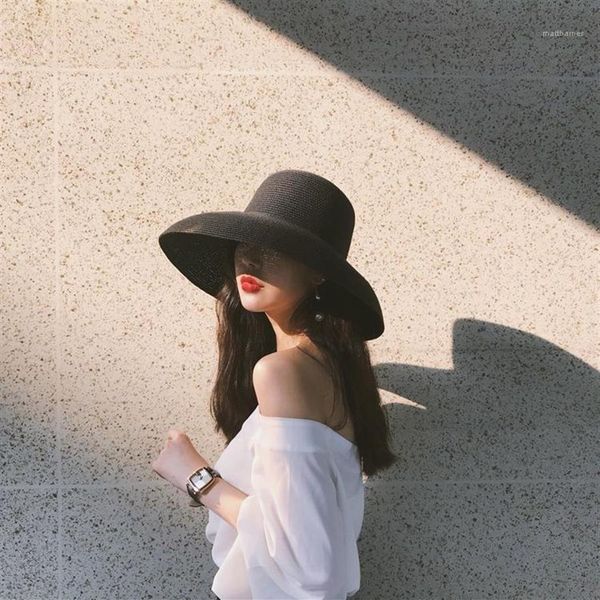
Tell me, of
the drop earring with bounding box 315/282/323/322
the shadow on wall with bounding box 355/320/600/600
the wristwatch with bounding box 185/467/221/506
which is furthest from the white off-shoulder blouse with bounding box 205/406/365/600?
the shadow on wall with bounding box 355/320/600/600

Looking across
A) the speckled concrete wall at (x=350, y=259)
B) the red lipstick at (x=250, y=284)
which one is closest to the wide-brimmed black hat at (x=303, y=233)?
the red lipstick at (x=250, y=284)

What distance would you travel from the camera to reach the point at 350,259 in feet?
10.1

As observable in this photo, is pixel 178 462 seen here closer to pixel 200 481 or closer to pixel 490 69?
pixel 200 481

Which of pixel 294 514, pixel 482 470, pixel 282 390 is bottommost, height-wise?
pixel 482 470

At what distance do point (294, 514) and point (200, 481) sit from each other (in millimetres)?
367

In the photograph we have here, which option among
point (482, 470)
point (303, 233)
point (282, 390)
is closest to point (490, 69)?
point (303, 233)

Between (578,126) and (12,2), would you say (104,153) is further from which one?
(578,126)

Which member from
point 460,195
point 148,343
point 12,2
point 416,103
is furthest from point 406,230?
point 12,2

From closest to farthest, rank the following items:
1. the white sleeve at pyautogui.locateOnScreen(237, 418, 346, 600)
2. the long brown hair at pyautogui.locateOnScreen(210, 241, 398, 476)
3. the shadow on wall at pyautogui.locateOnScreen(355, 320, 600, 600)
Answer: the white sleeve at pyautogui.locateOnScreen(237, 418, 346, 600)
the long brown hair at pyautogui.locateOnScreen(210, 241, 398, 476)
the shadow on wall at pyautogui.locateOnScreen(355, 320, 600, 600)

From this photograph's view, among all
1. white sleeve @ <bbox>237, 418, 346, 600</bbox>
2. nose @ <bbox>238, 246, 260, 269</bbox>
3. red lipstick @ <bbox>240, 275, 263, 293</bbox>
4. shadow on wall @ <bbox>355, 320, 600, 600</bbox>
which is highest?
nose @ <bbox>238, 246, 260, 269</bbox>

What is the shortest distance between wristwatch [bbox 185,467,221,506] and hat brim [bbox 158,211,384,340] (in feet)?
1.93

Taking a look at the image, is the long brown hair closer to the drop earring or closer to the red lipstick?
the drop earring

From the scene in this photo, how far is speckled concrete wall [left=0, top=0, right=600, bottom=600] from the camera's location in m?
3.00

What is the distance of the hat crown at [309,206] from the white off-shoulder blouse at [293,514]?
0.51 m
